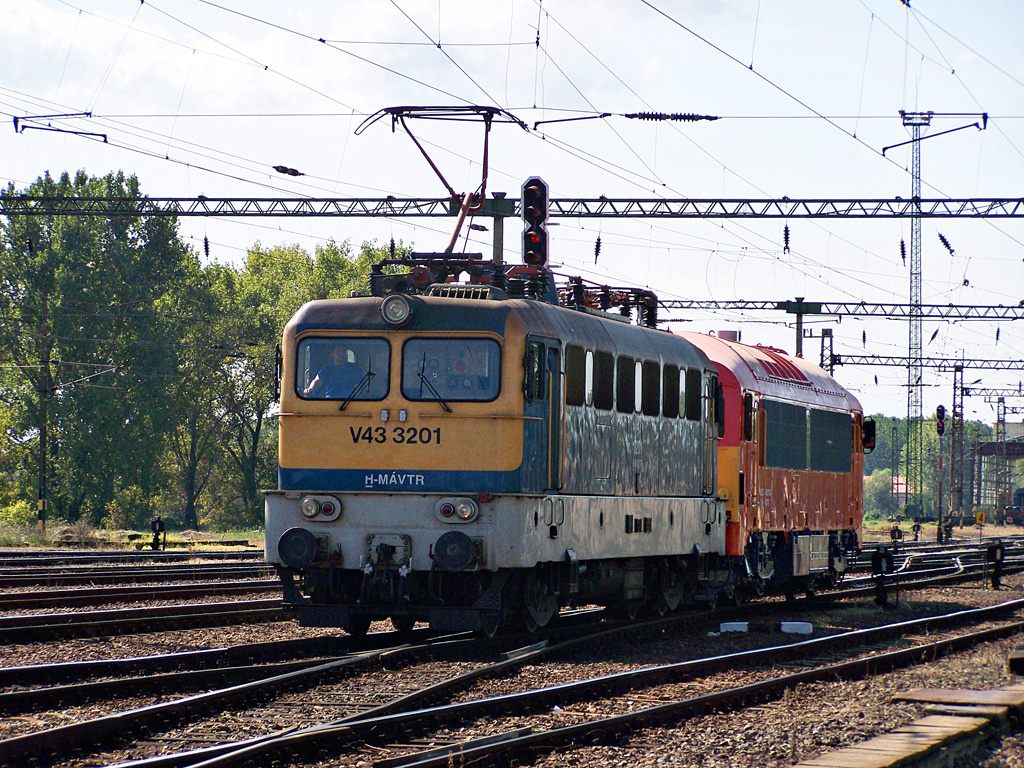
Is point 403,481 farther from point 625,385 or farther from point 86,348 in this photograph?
point 86,348

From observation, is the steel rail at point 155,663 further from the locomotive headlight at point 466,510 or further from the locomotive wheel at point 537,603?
the locomotive wheel at point 537,603

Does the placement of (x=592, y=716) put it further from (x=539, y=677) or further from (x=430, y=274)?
(x=430, y=274)

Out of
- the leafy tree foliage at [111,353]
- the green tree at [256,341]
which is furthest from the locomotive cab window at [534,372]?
the green tree at [256,341]

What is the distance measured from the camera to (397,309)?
1397cm

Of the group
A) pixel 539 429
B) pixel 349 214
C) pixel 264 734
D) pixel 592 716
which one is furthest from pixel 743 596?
pixel 349 214

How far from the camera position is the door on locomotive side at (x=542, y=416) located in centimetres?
1371

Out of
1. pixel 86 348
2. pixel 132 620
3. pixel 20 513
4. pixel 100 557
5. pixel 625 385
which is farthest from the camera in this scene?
pixel 86 348

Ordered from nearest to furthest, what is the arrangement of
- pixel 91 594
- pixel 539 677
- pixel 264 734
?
pixel 264 734, pixel 539 677, pixel 91 594

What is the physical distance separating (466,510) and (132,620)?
14.1ft

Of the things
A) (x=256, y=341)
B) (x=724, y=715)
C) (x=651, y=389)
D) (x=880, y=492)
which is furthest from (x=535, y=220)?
(x=880, y=492)

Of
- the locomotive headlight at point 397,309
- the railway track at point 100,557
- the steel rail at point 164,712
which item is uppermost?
the locomotive headlight at point 397,309

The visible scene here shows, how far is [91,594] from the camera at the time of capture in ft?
64.1

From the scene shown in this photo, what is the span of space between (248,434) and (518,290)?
65.1 meters

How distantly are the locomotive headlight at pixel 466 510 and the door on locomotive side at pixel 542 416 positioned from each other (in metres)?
0.56
